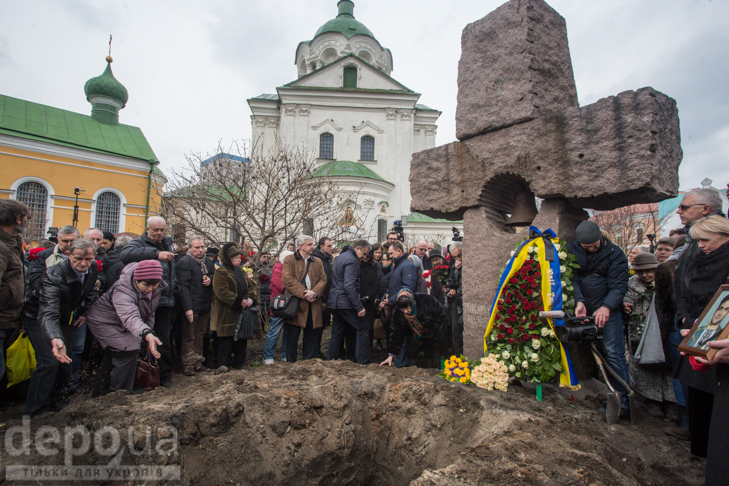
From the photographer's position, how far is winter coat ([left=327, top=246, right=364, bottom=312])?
529cm

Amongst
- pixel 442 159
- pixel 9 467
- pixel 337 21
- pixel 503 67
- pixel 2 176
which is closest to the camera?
pixel 9 467

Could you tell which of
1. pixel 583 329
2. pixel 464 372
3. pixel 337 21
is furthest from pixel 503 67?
pixel 337 21

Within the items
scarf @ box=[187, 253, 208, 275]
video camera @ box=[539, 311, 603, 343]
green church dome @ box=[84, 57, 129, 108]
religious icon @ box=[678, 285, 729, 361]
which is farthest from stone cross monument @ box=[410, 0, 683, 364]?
green church dome @ box=[84, 57, 129, 108]

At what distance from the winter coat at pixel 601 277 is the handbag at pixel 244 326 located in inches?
159

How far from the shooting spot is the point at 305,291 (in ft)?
17.9

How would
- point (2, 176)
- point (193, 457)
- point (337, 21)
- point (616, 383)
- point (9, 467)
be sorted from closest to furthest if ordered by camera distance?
point (9, 467) → point (193, 457) → point (616, 383) → point (2, 176) → point (337, 21)

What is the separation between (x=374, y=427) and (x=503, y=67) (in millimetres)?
4100

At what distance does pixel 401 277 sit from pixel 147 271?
299 centimetres

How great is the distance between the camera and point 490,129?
462cm

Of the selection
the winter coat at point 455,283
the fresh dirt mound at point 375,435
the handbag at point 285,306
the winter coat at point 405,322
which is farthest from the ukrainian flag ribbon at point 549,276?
the handbag at point 285,306

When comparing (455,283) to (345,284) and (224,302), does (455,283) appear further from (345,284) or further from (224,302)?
(224,302)

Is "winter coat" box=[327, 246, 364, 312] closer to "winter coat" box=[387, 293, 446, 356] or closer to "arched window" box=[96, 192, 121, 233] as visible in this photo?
"winter coat" box=[387, 293, 446, 356]

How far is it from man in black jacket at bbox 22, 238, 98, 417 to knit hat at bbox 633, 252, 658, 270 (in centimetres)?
545

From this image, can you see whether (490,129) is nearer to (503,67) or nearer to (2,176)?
(503,67)
